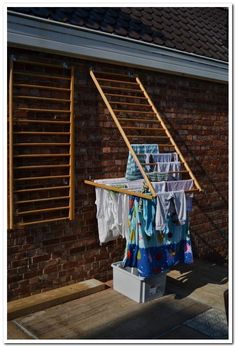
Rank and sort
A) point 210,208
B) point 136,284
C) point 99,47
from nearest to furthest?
point 136,284, point 99,47, point 210,208

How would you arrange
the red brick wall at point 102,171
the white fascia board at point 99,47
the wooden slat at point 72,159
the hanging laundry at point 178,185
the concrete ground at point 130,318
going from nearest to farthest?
the concrete ground at point 130,318
the white fascia board at point 99,47
the hanging laundry at point 178,185
the red brick wall at point 102,171
the wooden slat at point 72,159

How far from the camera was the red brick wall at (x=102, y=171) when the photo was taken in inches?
180

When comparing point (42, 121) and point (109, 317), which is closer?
point (109, 317)

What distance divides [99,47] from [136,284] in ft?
9.05

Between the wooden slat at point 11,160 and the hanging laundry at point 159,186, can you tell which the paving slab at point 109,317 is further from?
the hanging laundry at point 159,186

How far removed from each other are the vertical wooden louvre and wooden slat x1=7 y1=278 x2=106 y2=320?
831 millimetres

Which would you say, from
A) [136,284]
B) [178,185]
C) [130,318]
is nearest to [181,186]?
[178,185]

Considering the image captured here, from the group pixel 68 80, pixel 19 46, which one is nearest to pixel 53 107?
pixel 68 80

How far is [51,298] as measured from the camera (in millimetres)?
4492

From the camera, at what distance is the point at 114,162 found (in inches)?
208

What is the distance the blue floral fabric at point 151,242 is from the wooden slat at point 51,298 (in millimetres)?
568

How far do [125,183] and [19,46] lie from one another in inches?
78.1

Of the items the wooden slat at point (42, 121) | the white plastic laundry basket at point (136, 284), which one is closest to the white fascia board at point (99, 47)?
the wooden slat at point (42, 121)

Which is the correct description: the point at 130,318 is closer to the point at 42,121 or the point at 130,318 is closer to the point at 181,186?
the point at 181,186
